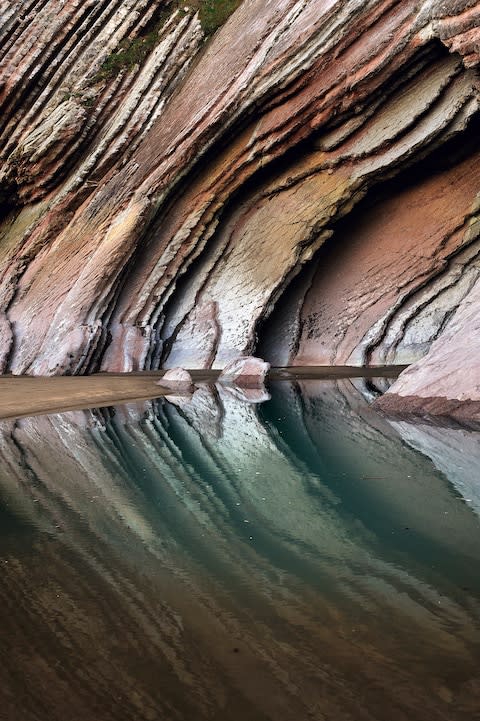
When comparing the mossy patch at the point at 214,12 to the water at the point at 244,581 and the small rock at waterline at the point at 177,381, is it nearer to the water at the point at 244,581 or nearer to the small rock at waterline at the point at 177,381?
the small rock at waterline at the point at 177,381

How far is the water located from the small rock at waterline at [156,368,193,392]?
5.35 m

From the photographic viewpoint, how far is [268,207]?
16188 millimetres

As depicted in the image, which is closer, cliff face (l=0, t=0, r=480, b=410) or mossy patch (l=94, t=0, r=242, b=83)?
cliff face (l=0, t=0, r=480, b=410)

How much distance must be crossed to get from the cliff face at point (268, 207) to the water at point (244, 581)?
28.2 ft

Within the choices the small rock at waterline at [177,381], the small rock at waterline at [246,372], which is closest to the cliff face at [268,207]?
the small rock at waterline at [246,372]

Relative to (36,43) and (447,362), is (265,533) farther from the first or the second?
(36,43)

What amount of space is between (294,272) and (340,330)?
1694 millimetres

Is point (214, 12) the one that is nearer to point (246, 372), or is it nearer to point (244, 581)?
point (246, 372)

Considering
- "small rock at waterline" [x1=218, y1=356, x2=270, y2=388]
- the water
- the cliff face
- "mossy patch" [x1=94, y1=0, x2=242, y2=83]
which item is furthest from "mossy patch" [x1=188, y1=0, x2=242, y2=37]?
the water

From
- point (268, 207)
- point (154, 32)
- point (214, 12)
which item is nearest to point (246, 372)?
point (268, 207)

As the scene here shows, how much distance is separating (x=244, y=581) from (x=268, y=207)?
13431 mm

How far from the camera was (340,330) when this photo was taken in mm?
16234

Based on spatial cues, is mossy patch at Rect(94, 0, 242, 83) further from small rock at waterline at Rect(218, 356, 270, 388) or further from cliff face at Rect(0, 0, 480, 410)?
small rock at waterline at Rect(218, 356, 270, 388)

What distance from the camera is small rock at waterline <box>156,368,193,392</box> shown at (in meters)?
12.6
